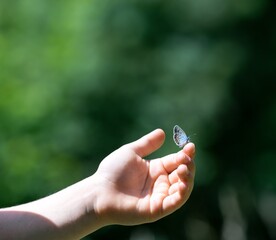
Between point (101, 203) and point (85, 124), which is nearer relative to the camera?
point (101, 203)

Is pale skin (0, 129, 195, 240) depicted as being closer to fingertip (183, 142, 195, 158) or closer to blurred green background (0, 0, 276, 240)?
fingertip (183, 142, 195, 158)

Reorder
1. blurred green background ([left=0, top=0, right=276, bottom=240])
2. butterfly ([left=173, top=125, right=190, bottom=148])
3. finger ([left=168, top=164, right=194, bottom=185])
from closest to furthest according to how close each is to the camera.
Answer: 1. finger ([left=168, top=164, right=194, bottom=185])
2. butterfly ([left=173, top=125, right=190, bottom=148])
3. blurred green background ([left=0, top=0, right=276, bottom=240])

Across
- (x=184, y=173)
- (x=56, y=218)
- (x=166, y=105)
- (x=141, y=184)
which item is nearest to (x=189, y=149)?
(x=184, y=173)

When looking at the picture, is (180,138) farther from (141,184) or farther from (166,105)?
(166,105)

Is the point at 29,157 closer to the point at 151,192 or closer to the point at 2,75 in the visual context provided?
the point at 2,75

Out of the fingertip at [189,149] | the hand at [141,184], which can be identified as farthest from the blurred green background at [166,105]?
the fingertip at [189,149]

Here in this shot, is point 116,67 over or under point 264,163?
over

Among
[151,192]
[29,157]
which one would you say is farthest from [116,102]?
[151,192]

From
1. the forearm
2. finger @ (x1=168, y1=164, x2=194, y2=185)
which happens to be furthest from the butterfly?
the forearm
